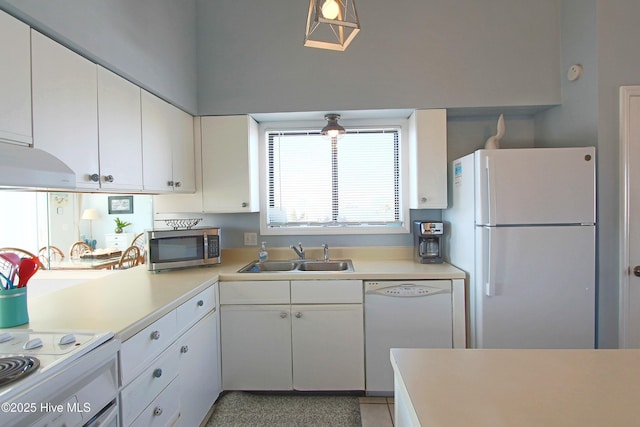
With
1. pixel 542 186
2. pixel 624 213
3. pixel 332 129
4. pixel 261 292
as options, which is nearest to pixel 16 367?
pixel 261 292

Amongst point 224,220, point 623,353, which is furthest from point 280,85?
point 623,353

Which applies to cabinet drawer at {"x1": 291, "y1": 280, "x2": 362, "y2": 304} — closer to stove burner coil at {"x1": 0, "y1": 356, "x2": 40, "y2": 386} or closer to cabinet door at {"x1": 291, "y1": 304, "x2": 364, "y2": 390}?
cabinet door at {"x1": 291, "y1": 304, "x2": 364, "y2": 390}

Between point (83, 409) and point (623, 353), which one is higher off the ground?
point (623, 353)

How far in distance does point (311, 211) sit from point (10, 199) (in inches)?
91.3

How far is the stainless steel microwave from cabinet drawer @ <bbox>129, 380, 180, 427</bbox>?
0.89m

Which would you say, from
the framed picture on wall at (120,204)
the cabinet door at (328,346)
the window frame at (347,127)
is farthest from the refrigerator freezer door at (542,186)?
the framed picture on wall at (120,204)

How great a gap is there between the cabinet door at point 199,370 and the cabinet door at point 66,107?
3.14 feet

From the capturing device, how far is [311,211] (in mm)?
2807

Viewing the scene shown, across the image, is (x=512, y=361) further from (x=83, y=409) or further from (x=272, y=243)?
(x=272, y=243)

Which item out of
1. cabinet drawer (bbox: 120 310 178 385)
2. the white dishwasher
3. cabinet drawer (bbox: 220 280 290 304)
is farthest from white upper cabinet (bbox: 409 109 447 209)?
cabinet drawer (bbox: 120 310 178 385)

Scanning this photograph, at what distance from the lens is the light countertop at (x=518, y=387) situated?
28.3 inches

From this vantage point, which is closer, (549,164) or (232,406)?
(549,164)

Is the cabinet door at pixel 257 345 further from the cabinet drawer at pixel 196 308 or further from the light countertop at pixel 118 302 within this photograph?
the light countertop at pixel 118 302

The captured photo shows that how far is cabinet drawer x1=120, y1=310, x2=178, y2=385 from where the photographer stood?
123 centimetres
